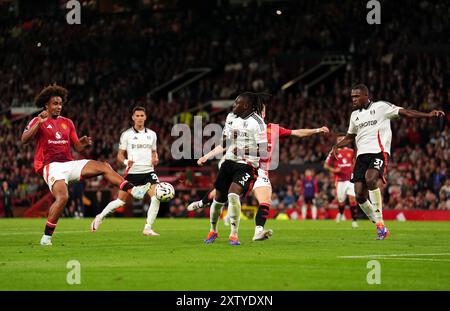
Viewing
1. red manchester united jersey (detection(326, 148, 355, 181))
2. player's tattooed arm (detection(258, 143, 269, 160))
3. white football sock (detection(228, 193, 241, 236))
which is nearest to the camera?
white football sock (detection(228, 193, 241, 236))

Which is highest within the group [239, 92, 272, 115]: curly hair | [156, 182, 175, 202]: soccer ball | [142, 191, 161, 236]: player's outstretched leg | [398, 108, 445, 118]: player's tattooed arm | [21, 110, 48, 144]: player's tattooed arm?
[239, 92, 272, 115]: curly hair

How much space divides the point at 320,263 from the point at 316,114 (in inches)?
1156

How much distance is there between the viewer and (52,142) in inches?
689

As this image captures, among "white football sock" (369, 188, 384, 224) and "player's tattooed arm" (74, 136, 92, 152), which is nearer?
"player's tattooed arm" (74, 136, 92, 152)

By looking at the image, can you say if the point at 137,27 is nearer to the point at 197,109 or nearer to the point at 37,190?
the point at 197,109

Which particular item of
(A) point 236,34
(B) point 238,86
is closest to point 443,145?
(B) point 238,86

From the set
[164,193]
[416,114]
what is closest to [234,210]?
[164,193]

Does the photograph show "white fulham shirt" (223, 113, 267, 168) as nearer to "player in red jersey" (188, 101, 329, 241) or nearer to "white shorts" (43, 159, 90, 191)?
"player in red jersey" (188, 101, 329, 241)

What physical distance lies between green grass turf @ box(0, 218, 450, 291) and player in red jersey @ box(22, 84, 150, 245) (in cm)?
87

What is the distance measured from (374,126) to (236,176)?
367 centimetres

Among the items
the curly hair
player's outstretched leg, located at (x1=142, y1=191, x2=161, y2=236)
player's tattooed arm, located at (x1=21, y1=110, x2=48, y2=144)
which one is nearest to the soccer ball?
player's outstretched leg, located at (x1=142, y1=191, x2=161, y2=236)

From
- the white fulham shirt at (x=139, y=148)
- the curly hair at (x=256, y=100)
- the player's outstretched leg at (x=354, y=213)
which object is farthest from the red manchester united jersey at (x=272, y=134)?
the player's outstretched leg at (x=354, y=213)

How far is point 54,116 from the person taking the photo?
1766cm

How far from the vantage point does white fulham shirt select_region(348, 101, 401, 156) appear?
19375 mm
